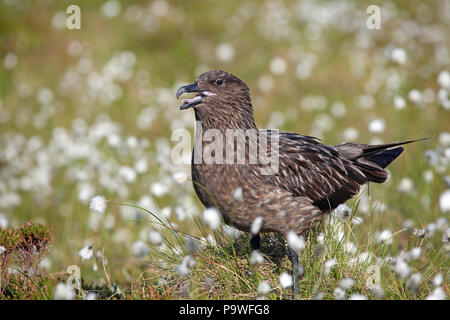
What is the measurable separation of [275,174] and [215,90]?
0.81 metres

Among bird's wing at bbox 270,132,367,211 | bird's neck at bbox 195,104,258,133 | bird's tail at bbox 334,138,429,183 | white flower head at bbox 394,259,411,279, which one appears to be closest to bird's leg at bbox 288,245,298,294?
bird's wing at bbox 270,132,367,211

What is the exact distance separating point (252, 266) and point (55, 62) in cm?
781

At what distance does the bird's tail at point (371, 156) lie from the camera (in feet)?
13.4

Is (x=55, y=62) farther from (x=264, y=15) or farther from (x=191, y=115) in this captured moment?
(x=264, y=15)

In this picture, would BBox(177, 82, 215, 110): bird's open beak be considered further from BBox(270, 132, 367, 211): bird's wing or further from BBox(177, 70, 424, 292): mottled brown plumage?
BBox(270, 132, 367, 211): bird's wing

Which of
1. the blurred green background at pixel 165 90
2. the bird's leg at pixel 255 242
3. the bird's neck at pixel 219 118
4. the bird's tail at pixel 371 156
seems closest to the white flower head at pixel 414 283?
the bird's leg at pixel 255 242

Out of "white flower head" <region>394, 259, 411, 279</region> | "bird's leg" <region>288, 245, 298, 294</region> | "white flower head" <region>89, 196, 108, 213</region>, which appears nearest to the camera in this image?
"white flower head" <region>394, 259, 411, 279</region>

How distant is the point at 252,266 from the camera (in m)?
3.35

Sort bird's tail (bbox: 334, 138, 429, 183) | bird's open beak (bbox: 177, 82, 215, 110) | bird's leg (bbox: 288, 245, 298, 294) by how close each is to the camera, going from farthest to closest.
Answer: bird's tail (bbox: 334, 138, 429, 183)
bird's open beak (bbox: 177, 82, 215, 110)
bird's leg (bbox: 288, 245, 298, 294)

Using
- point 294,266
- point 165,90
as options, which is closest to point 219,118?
point 294,266

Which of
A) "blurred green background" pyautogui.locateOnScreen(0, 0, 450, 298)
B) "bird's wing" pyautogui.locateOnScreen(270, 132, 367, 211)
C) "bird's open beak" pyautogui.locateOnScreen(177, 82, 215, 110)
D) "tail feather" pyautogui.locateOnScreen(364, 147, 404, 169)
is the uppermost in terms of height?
"blurred green background" pyautogui.locateOnScreen(0, 0, 450, 298)

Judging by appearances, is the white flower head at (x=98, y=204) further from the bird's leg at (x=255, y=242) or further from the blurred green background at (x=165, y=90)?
the blurred green background at (x=165, y=90)

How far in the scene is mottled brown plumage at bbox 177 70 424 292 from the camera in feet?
11.2

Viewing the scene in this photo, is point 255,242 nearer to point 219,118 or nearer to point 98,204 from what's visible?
point 219,118
